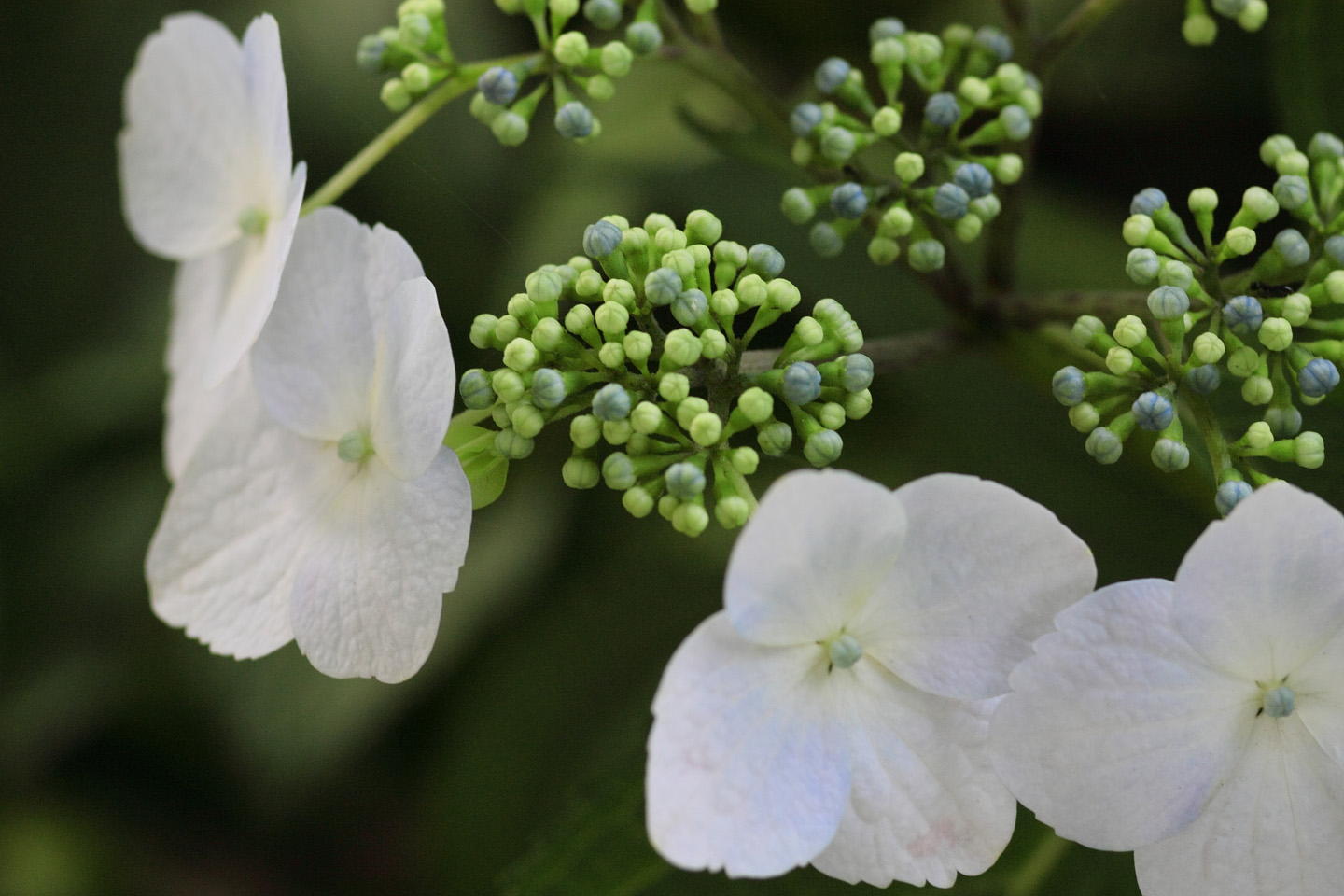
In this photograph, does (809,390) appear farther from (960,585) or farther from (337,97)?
(337,97)

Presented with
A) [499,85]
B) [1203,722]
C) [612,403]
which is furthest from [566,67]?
[1203,722]

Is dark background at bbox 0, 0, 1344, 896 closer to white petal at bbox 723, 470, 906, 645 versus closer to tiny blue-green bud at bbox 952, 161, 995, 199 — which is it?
tiny blue-green bud at bbox 952, 161, 995, 199

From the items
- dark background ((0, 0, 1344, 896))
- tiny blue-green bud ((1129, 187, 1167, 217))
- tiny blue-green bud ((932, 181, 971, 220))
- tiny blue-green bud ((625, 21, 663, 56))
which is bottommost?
dark background ((0, 0, 1344, 896))

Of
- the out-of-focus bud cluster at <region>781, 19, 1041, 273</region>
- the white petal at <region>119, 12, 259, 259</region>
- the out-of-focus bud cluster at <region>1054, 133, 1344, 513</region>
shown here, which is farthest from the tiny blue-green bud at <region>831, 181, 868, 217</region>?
the white petal at <region>119, 12, 259, 259</region>

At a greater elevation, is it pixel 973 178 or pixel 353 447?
pixel 973 178

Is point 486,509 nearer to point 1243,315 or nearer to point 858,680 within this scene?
point 858,680
